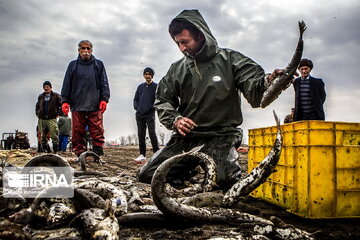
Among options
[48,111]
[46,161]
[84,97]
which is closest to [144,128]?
[84,97]

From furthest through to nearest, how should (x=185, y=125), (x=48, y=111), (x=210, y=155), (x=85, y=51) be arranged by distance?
(x=48, y=111)
(x=85, y=51)
(x=210, y=155)
(x=185, y=125)

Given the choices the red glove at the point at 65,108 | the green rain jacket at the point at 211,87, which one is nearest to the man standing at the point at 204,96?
the green rain jacket at the point at 211,87

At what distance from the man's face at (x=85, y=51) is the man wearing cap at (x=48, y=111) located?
4503 millimetres

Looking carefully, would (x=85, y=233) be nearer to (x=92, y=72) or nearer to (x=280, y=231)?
(x=280, y=231)

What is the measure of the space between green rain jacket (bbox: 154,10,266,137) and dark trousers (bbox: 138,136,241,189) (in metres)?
0.10

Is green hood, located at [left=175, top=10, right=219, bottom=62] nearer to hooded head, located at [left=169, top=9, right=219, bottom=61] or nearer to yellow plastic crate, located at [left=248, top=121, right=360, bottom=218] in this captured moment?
hooded head, located at [left=169, top=9, right=219, bottom=61]

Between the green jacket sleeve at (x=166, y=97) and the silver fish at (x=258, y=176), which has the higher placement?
the green jacket sleeve at (x=166, y=97)

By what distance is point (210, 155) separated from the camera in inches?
137

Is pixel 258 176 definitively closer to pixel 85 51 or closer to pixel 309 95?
pixel 309 95

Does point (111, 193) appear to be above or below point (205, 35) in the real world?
below

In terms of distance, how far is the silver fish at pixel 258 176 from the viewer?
A: 7.23ft

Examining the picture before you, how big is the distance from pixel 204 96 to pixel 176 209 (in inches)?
80.7

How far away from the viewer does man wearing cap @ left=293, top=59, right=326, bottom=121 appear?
571cm

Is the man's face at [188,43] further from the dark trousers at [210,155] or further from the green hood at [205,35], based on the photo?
the dark trousers at [210,155]
